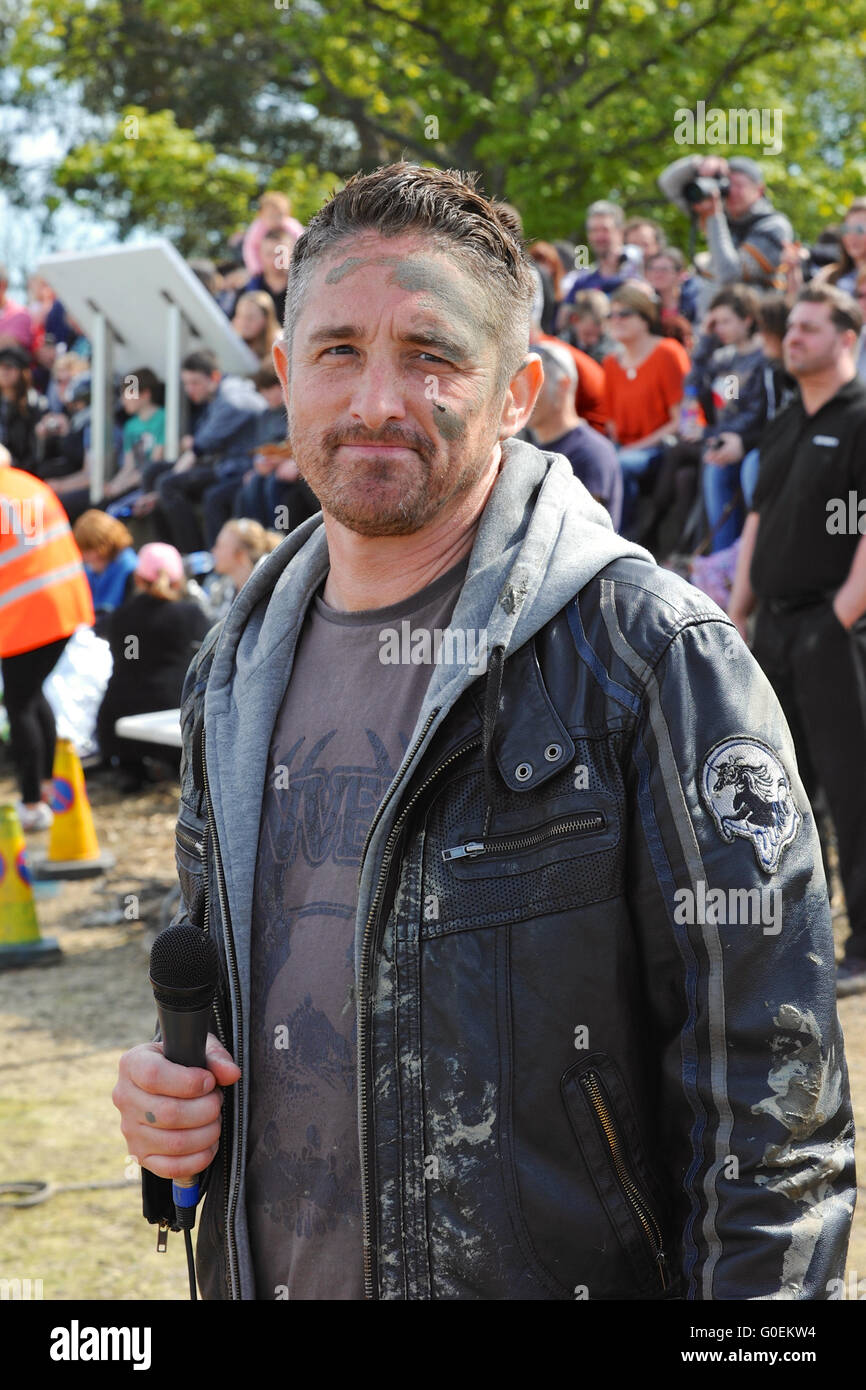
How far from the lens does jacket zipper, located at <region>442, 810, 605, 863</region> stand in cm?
167

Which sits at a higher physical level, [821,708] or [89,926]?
[821,708]

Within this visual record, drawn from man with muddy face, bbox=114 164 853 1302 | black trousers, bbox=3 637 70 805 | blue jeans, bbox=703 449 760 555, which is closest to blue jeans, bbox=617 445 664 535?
blue jeans, bbox=703 449 760 555

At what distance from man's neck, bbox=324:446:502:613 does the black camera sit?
29.0ft

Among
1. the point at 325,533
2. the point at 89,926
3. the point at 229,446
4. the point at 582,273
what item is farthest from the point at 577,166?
the point at 325,533

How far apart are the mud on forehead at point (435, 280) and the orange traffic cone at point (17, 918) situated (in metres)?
5.52

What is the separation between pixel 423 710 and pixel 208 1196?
75cm

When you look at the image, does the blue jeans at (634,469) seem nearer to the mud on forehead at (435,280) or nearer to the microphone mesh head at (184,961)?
the mud on forehead at (435,280)

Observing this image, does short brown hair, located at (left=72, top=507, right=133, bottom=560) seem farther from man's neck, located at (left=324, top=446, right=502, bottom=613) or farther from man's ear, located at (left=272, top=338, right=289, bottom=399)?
man's neck, located at (left=324, top=446, right=502, bottom=613)

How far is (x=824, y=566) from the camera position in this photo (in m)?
5.59

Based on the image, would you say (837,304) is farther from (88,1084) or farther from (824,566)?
(88,1084)

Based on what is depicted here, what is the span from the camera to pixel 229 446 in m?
11.6

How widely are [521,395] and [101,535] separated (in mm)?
8881

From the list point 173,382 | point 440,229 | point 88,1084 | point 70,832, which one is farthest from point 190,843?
point 173,382

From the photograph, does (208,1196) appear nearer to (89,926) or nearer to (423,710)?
(423,710)
